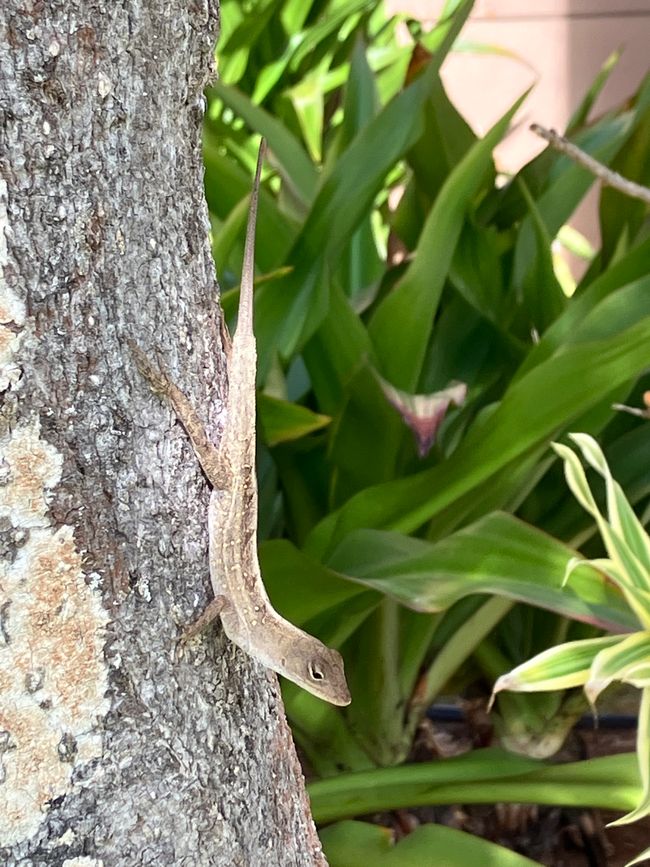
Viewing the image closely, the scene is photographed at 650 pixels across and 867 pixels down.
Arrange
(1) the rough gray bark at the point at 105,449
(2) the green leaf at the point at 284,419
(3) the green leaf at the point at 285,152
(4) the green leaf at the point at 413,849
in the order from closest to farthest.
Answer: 1. (1) the rough gray bark at the point at 105,449
2. (4) the green leaf at the point at 413,849
3. (2) the green leaf at the point at 284,419
4. (3) the green leaf at the point at 285,152

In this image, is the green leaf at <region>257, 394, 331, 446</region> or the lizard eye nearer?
the lizard eye

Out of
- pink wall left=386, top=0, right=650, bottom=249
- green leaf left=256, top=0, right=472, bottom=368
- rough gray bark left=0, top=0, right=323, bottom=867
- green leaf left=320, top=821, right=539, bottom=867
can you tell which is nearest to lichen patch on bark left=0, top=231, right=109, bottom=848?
rough gray bark left=0, top=0, right=323, bottom=867

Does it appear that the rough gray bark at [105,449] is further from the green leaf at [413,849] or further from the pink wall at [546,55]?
the pink wall at [546,55]

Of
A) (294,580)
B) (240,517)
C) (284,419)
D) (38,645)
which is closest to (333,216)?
(284,419)

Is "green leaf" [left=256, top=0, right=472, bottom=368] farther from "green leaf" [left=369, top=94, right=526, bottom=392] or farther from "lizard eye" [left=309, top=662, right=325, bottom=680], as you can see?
"lizard eye" [left=309, top=662, right=325, bottom=680]

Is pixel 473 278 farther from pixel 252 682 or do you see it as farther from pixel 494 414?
pixel 252 682

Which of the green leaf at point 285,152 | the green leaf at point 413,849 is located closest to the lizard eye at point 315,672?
the green leaf at point 413,849

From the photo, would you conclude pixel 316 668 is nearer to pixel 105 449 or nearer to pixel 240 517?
pixel 240 517
